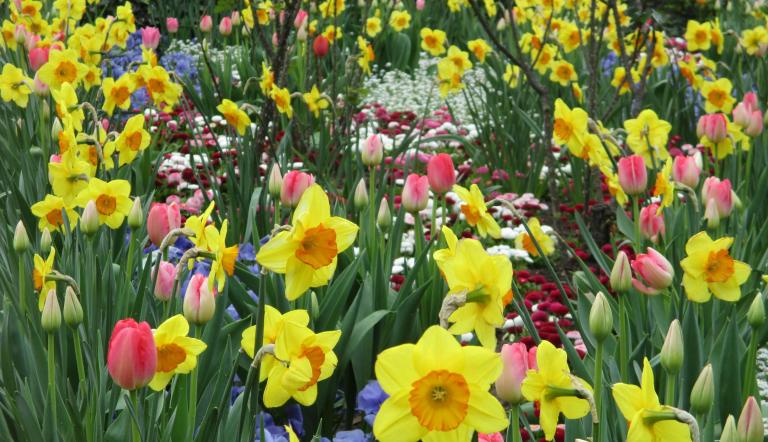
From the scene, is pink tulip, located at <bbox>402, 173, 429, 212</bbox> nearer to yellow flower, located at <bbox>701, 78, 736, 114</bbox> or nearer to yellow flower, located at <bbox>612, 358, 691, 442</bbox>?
yellow flower, located at <bbox>612, 358, 691, 442</bbox>

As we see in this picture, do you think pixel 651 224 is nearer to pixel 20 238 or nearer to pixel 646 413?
pixel 646 413

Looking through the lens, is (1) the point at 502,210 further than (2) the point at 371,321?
Yes

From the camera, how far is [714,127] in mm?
2926

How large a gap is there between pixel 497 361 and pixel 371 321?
1.09 metres

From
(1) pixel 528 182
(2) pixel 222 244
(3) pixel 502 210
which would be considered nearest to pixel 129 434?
(2) pixel 222 244

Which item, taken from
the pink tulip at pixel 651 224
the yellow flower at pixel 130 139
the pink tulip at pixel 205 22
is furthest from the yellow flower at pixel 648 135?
the pink tulip at pixel 205 22

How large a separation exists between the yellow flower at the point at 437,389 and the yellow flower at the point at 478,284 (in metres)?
0.18

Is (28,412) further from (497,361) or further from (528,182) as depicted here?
(528,182)

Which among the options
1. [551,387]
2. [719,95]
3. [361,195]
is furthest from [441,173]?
[719,95]

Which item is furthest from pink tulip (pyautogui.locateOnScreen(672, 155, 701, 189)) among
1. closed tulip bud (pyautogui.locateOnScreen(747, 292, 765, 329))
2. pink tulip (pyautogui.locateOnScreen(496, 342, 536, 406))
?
pink tulip (pyautogui.locateOnScreen(496, 342, 536, 406))

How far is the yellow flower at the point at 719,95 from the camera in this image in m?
3.71

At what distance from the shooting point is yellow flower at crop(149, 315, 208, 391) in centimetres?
122

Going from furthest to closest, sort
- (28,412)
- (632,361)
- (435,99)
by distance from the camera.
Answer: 1. (435,99)
2. (632,361)
3. (28,412)

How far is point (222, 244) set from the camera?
1.40m
